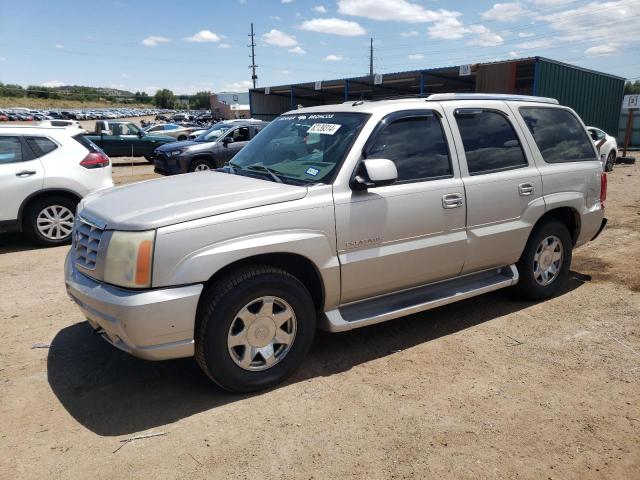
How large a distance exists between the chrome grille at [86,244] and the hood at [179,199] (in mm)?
83

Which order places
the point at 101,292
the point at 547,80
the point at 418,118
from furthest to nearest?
1. the point at 547,80
2. the point at 418,118
3. the point at 101,292

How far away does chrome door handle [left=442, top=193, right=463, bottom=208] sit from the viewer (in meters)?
4.03

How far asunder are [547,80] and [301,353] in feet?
60.3

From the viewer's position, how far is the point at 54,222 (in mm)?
7387

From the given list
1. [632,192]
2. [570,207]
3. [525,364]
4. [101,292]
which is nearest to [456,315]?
[525,364]

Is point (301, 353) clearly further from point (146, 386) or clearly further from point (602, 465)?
point (602, 465)

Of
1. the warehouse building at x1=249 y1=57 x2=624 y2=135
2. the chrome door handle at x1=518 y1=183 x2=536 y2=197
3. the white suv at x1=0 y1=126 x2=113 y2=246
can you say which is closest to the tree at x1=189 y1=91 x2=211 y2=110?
the warehouse building at x1=249 y1=57 x2=624 y2=135

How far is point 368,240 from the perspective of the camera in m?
3.68

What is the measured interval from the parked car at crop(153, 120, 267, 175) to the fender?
10.3 meters

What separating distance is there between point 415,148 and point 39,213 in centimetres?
574

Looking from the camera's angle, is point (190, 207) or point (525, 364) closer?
point (190, 207)

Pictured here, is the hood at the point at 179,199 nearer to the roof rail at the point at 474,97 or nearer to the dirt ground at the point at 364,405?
the dirt ground at the point at 364,405

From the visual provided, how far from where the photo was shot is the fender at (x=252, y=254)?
9.78 feet

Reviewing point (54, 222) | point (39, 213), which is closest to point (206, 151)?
point (54, 222)
